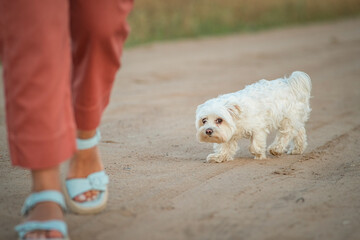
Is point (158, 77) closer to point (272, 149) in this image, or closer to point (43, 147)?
point (272, 149)

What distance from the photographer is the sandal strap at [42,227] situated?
10.8 ft

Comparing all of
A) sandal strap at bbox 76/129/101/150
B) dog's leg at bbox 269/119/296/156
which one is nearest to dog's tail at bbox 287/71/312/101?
dog's leg at bbox 269/119/296/156

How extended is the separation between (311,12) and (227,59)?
13079 millimetres

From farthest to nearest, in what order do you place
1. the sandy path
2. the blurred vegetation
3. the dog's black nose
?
the blurred vegetation < the dog's black nose < the sandy path

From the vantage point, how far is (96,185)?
386 cm

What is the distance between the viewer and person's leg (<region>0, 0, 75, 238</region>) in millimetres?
3152

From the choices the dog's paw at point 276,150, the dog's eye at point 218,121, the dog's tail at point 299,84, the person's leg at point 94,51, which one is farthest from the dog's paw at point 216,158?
the person's leg at point 94,51

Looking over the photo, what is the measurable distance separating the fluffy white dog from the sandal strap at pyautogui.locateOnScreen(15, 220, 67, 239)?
252cm

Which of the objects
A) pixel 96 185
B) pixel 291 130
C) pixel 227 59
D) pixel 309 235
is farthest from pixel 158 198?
pixel 227 59

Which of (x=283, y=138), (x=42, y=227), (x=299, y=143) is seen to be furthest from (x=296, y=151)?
(x=42, y=227)

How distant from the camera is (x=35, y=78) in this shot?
316 cm

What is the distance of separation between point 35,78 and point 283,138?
3.44 metres

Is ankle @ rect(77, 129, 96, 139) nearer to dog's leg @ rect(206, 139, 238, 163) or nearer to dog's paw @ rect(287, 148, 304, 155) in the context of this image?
dog's leg @ rect(206, 139, 238, 163)

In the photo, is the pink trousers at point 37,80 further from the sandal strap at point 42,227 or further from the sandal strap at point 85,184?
the sandal strap at point 85,184
